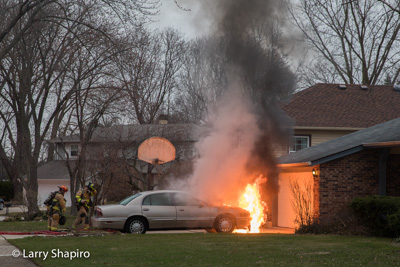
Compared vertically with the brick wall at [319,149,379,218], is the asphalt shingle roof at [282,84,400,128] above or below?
above

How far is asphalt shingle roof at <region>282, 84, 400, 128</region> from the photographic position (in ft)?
86.0

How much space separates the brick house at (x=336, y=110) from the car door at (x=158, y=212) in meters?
9.30

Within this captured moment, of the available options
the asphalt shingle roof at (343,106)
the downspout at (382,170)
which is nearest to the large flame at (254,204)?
the downspout at (382,170)

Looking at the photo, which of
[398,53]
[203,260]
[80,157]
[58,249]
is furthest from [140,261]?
[398,53]

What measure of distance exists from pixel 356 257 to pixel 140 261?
4112 mm

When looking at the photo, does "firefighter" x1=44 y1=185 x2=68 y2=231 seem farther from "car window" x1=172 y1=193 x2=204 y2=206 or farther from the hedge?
the hedge

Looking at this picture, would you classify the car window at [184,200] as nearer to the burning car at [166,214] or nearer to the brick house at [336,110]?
the burning car at [166,214]

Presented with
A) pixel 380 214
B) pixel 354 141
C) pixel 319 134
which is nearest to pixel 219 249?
pixel 380 214

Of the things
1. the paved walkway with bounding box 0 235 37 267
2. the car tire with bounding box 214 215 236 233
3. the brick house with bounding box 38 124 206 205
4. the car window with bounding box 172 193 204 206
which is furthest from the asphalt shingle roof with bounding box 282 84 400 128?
the paved walkway with bounding box 0 235 37 267

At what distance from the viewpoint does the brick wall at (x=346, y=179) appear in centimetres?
1748

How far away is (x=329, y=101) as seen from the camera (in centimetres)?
2794

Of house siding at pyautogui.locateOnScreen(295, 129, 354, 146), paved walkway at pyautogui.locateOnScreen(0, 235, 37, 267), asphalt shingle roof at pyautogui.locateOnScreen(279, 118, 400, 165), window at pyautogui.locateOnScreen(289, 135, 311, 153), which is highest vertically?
house siding at pyautogui.locateOnScreen(295, 129, 354, 146)

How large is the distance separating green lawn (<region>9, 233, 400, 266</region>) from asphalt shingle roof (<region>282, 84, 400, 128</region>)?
1188cm

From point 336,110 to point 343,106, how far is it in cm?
65
